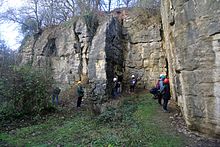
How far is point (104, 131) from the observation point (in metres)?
9.49

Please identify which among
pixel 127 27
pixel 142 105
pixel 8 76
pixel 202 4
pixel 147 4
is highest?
pixel 147 4

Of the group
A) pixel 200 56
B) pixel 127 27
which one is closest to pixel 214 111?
pixel 200 56

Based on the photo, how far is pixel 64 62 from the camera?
73.8 feet

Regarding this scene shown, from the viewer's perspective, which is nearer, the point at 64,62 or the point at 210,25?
the point at 210,25

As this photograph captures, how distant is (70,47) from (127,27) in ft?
17.6

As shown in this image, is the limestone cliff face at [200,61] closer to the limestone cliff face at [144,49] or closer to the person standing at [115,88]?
the person standing at [115,88]

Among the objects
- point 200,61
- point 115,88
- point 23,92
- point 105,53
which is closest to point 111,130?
point 200,61

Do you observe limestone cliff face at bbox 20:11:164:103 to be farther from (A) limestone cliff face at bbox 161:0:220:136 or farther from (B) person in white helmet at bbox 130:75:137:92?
(A) limestone cliff face at bbox 161:0:220:136

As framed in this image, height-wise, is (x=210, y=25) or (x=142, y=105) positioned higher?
(x=210, y=25)

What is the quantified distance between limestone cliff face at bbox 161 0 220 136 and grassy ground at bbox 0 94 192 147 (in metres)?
1.10

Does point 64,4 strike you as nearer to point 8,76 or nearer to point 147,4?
point 147,4

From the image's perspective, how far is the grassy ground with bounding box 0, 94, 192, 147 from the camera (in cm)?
817

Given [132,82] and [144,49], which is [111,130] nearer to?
[132,82]

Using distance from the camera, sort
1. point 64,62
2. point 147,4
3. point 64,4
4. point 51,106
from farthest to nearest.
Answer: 1. point 64,4
2. point 64,62
3. point 147,4
4. point 51,106
